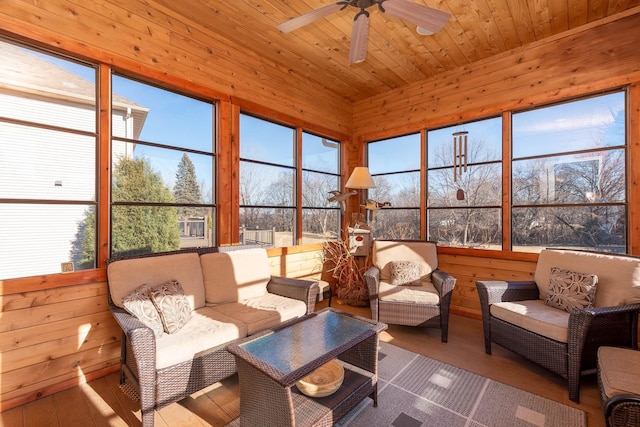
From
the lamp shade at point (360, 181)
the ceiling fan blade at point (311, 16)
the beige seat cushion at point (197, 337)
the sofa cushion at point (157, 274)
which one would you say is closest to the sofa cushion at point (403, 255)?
the lamp shade at point (360, 181)

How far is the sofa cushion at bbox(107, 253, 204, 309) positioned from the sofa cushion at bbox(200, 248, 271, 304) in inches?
3.5

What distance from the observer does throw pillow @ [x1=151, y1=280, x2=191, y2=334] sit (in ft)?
6.77

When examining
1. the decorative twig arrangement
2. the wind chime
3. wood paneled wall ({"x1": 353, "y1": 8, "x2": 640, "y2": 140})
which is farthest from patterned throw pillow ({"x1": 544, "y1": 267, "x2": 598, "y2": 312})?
the decorative twig arrangement

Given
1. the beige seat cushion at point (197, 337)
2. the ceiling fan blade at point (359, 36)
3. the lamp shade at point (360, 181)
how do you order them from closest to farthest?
the beige seat cushion at point (197, 337) < the ceiling fan blade at point (359, 36) < the lamp shade at point (360, 181)

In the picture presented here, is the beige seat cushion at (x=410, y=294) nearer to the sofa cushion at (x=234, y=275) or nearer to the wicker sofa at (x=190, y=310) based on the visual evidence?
the wicker sofa at (x=190, y=310)

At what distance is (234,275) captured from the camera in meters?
2.80

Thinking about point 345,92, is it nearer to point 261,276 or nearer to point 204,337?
point 261,276

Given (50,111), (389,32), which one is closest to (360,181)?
(389,32)

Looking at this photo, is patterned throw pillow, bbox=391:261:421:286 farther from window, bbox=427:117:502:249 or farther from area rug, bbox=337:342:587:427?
area rug, bbox=337:342:587:427

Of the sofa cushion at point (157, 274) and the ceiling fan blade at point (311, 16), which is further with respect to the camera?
the sofa cushion at point (157, 274)

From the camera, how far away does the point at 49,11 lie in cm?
219

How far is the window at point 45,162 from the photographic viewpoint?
2.10 metres

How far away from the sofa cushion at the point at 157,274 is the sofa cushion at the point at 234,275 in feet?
0.29

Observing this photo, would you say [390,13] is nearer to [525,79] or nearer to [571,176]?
[525,79]
